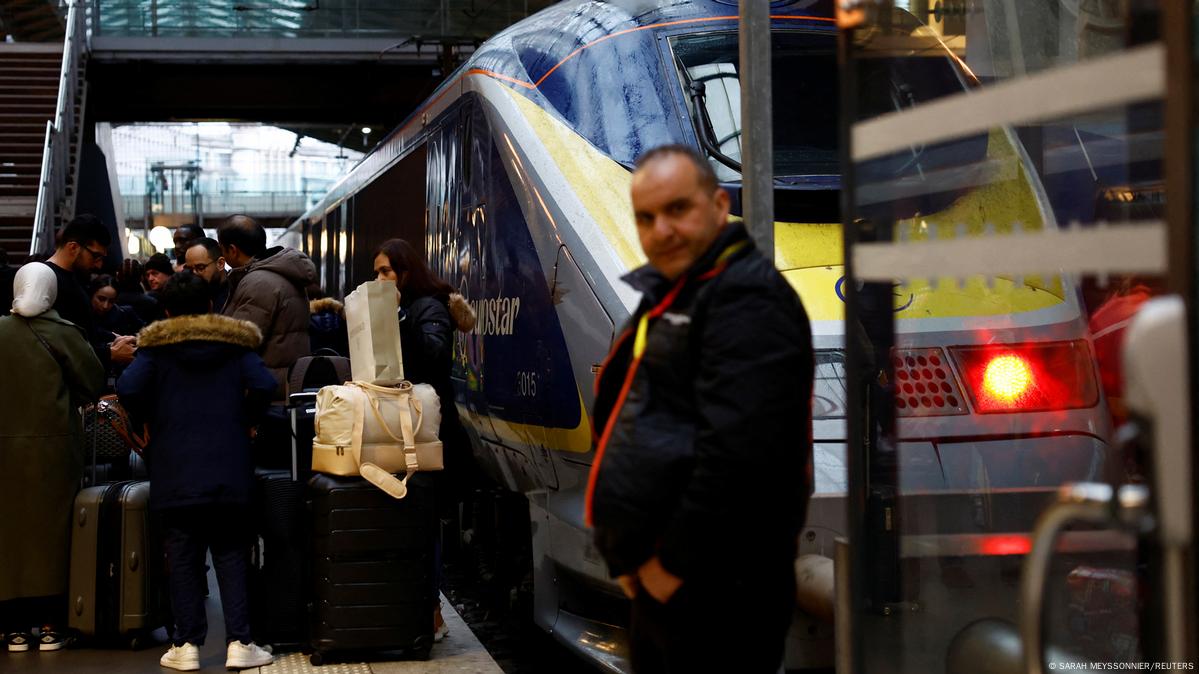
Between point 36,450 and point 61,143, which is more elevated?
point 61,143

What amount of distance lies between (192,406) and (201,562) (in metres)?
0.68

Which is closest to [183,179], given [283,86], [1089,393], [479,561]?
[283,86]

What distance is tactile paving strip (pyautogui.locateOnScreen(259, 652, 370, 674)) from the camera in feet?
18.6

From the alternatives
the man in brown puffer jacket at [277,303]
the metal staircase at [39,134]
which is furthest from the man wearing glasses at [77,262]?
the metal staircase at [39,134]

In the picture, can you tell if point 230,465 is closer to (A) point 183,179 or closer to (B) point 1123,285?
(B) point 1123,285

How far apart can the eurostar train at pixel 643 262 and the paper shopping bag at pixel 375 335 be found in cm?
57

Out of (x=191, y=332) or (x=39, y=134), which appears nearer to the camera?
(x=191, y=332)

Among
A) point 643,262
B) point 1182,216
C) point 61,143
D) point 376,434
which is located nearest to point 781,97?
point 643,262

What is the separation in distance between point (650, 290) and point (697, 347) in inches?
7.1

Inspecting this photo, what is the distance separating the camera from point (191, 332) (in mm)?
5566

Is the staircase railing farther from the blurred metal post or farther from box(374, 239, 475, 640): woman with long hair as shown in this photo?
the blurred metal post

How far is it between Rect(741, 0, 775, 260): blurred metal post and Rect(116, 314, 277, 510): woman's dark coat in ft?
8.52

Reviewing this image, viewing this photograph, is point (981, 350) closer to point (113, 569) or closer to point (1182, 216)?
point (1182, 216)

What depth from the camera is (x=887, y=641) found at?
3227mm
